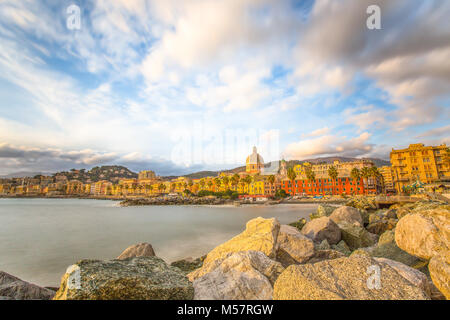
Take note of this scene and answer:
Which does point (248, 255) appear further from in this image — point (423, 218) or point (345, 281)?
point (423, 218)

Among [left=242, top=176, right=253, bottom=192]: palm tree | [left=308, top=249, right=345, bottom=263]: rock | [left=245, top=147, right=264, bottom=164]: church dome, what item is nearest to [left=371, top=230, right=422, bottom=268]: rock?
[left=308, top=249, right=345, bottom=263]: rock

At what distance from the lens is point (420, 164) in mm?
69000

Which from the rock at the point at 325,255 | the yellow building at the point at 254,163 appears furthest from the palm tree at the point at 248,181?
the rock at the point at 325,255

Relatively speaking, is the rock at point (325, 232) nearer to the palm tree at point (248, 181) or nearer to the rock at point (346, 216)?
the rock at point (346, 216)

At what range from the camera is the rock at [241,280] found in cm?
416

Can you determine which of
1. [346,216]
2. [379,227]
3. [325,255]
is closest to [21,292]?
[325,255]

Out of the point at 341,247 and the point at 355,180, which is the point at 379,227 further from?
the point at 355,180

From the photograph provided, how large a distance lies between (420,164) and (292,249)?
87.0 meters

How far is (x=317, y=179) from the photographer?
109875 mm

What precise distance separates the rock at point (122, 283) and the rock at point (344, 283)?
1.97m

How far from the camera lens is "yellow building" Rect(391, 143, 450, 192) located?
6625 centimetres
